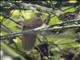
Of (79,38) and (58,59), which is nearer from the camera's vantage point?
(58,59)

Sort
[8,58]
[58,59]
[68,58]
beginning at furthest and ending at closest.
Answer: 1. [68,58]
2. [58,59]
3. [8,58]

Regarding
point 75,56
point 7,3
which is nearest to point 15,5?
point 7,3

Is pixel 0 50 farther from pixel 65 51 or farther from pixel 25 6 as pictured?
pixel 65 51

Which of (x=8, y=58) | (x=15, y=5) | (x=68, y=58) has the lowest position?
(x=68, y=58)

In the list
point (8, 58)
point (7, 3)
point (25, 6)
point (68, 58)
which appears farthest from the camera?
point (68, 58)

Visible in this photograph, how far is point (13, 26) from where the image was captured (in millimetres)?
2633

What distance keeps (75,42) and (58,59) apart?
18.4 inches

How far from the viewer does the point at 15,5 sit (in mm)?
2146

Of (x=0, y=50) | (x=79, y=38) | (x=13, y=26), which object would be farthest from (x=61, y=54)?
(x=0, y=50)

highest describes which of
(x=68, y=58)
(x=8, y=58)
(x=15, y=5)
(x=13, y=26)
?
(x=8, y=58)

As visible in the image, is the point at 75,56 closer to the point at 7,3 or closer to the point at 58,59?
the point at 58,59

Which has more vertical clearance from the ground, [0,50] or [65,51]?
[0,50]

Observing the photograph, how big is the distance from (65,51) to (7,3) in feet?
2.41

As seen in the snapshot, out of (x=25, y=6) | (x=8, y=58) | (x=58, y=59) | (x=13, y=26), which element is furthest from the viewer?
(x=13, y=26)
